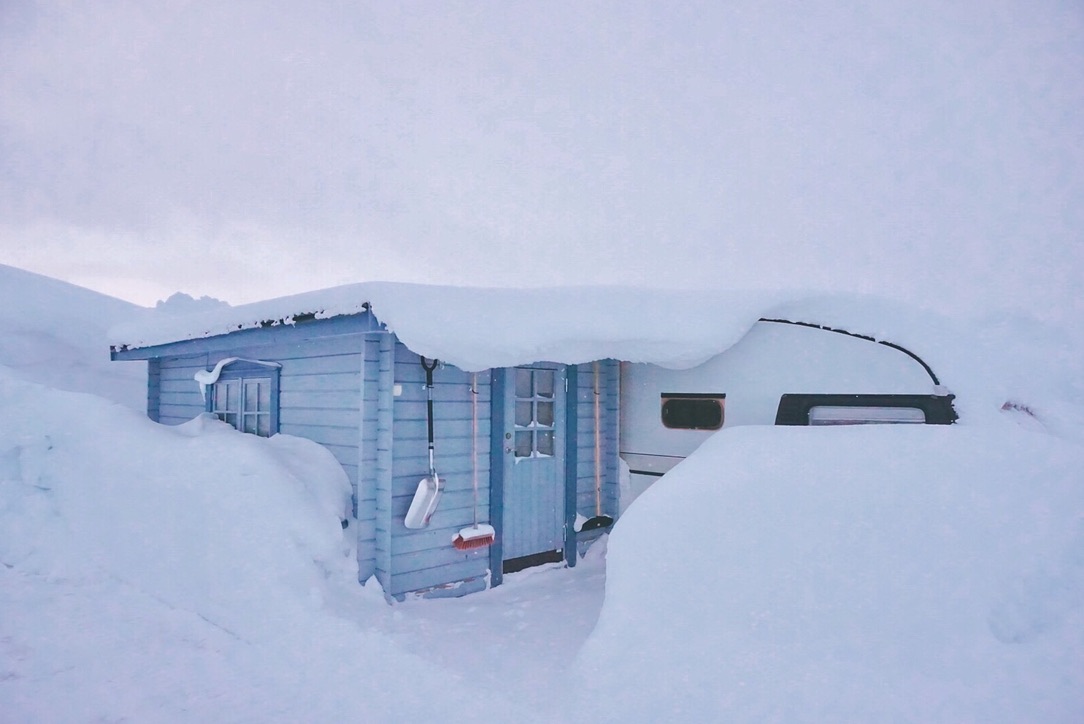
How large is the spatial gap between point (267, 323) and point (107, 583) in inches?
99.4

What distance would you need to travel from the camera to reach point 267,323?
5.63 m

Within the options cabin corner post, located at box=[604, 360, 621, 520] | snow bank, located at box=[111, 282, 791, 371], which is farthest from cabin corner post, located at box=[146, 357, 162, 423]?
cabin corner post, located at box=[604, 360, 621, 520]

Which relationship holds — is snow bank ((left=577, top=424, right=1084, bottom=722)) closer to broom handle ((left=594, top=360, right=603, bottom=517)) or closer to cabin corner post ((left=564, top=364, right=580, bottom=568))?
cabin corner post ((left=564, top=364, right=580, bottom=568))

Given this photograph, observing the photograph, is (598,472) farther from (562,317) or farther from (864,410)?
(864,410)

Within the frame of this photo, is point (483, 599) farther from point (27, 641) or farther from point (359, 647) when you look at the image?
point (27, 641)

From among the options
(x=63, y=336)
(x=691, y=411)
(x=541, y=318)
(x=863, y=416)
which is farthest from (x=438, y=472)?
(x=63, y=336)

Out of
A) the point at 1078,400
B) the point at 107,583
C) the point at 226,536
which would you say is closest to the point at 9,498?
the point at 107,583

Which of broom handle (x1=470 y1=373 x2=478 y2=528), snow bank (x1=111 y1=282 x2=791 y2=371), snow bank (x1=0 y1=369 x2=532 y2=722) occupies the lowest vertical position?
snow bank (x1=0 y1=369 x2=532 y2=722)

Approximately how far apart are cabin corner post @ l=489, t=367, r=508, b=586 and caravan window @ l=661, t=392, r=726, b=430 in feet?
6.26

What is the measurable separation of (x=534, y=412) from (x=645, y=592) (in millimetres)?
3100

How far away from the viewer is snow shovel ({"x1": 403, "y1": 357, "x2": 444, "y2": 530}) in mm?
4984

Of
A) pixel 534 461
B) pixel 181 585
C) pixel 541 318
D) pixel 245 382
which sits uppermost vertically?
pixel 541 318

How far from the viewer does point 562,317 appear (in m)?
5.19

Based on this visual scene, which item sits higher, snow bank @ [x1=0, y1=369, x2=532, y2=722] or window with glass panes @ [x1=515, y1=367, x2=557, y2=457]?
window with glass panes @ [x1=515, y1=367, x2=557, y2=457]
